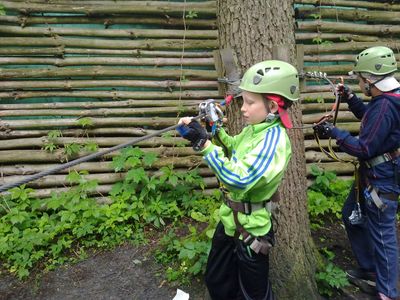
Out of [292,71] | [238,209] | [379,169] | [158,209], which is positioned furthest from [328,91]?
[238,209]

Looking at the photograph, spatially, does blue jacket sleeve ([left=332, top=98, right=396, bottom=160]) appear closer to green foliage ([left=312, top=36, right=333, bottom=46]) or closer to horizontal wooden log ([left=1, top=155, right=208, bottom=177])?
horizontal wooden log ([left=1, top=155, right=208, bottom=177])

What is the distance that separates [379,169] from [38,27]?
446cm

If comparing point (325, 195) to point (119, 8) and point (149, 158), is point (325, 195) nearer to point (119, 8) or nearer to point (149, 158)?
point (149, 158)

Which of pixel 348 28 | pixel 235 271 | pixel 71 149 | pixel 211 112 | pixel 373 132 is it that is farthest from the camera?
pixel 348 28

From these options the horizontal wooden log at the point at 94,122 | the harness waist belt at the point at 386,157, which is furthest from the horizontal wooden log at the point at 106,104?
the harness waist belt at the point at 386,157

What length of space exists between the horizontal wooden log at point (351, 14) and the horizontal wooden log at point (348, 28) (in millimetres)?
113

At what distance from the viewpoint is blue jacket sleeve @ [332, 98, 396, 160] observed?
2908mm

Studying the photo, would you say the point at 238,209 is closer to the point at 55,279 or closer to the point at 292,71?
the point at 292,71

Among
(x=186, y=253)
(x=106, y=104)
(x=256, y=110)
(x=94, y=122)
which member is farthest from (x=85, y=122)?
(x=256, y=110)

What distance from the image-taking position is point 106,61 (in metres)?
4.86

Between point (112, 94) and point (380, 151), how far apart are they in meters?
3.31

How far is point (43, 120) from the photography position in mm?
4605

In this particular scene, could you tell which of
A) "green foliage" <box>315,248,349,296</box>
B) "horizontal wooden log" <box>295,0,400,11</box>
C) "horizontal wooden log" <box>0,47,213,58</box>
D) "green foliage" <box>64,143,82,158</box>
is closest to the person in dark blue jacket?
"green foliage" <box>315,248,349,296</box>

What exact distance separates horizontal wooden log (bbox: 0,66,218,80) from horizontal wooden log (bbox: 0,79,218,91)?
0.26 ft
